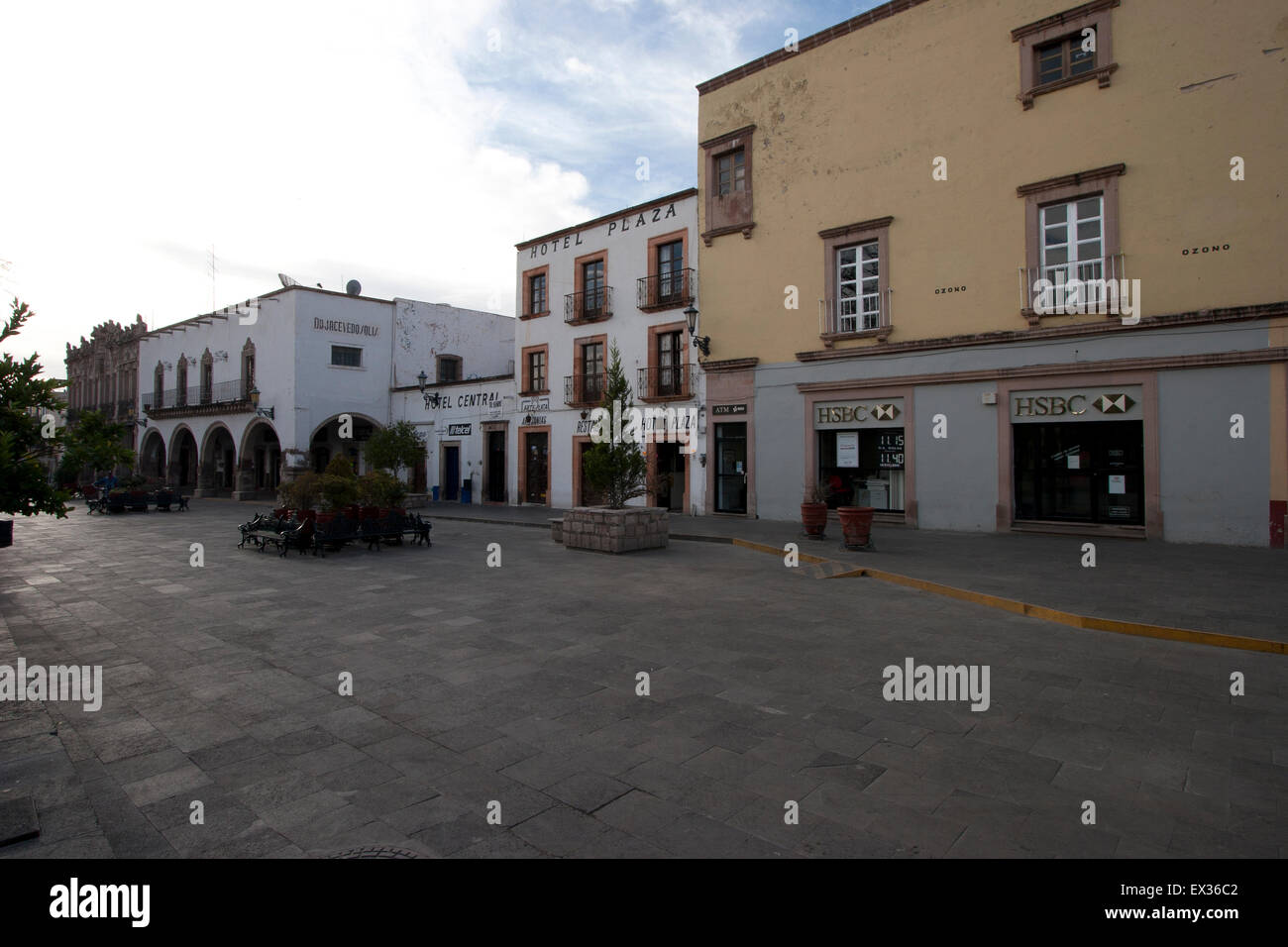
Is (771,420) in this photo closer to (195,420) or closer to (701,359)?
(701,359)

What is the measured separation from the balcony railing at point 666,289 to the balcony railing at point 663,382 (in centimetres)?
189

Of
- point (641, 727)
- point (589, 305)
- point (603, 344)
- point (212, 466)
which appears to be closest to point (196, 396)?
point (212, 466)

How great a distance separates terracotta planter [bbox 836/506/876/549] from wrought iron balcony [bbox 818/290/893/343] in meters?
6.27

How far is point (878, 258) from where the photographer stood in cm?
1667

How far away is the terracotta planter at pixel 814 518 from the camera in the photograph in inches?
535

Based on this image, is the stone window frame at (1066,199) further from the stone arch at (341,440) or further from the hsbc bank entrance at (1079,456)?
the stone arch at (341,440)

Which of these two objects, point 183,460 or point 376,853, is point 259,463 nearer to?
point 183,460

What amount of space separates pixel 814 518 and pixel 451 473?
19.2 m

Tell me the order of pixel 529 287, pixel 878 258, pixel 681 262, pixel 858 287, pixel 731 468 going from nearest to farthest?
pixel 878 258
pixel 858 287
pixel 731 468
pixel 681 262
pixel 529 287

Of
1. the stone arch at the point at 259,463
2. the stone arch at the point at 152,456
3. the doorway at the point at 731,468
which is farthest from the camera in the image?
the stone arch at the point at 152,456

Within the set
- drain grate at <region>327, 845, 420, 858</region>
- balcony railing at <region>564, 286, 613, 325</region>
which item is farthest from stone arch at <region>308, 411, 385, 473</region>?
drain grate at <region>327, 845, 420, 858</region>

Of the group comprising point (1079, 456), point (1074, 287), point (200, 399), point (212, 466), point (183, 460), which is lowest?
point (1079, 456)

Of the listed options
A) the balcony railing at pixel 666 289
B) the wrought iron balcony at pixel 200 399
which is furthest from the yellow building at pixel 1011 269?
the wrought iron balcony at pixel 200 399
